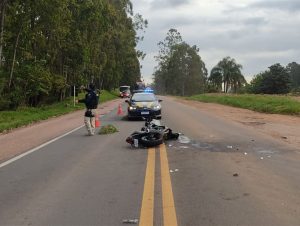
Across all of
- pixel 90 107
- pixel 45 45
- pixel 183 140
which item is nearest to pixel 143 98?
pixel 90 107

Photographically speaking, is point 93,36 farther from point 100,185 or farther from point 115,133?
point 100,185

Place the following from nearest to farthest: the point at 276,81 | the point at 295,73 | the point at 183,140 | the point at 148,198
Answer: the point at 148,198 → the point at 183,140 → the point at 276,81 → the point at 295,73

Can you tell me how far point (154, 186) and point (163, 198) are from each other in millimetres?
889

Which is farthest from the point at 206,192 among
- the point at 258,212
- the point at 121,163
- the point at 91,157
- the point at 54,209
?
the point at 91,157

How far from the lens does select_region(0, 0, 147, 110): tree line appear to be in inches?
1297

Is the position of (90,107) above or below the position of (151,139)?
above

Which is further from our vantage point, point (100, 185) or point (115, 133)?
point (115, 133)

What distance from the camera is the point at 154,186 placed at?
27.0ft

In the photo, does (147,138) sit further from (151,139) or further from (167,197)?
(167,197)

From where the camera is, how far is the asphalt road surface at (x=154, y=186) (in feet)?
20.9

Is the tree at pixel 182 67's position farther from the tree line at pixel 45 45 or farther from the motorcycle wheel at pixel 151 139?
the motorcycle wheel at pixel 151 139

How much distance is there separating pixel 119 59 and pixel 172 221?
72.9m

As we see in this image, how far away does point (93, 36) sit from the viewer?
47.5m

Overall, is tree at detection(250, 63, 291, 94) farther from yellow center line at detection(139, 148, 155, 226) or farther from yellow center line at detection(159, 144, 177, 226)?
yellow center line at detection(139, 148, 155, 226)
